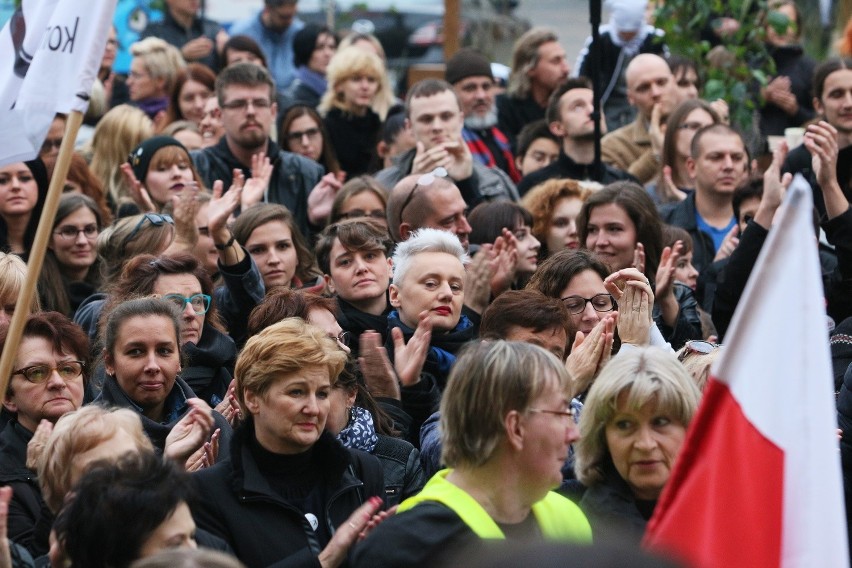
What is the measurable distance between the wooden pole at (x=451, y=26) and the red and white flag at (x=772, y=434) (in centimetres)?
1077

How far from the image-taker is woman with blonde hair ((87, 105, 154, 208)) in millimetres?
9656

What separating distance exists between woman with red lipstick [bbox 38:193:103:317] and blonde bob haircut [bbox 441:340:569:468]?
161 inches

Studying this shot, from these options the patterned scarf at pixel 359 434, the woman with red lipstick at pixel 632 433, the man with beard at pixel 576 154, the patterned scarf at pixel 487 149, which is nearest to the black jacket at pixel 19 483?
the patterned scarf at pixel 359 434

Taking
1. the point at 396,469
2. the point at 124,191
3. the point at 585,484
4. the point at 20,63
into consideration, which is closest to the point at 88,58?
the point at 20,63

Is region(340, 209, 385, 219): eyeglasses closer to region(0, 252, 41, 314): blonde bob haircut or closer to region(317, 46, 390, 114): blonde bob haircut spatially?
region(0, 252, 41, 314): blonde bob haircut

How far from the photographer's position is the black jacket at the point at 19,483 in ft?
15.6

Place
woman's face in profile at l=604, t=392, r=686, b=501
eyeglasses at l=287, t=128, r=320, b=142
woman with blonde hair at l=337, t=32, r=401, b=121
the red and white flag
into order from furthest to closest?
woman with blonde hair at l=337, t=32, r=401, b=121 → eyeglasses at l=287, t=128, r=320, b=142 → woman's face in profile at l=604, t=392, r=686, b=501 → the red and white flag

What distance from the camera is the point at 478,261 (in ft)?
Answer: 23.6

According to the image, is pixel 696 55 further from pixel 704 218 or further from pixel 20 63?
pixel 20 63

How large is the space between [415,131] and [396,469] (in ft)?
13.7

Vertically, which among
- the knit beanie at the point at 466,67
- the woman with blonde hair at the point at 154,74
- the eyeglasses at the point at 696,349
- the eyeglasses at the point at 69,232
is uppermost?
the knit beanie at the point at 466,67

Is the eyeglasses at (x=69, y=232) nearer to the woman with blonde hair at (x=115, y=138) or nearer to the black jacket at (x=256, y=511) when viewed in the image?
the woman with blonde hair at (x=115, y=138)

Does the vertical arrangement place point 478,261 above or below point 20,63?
below

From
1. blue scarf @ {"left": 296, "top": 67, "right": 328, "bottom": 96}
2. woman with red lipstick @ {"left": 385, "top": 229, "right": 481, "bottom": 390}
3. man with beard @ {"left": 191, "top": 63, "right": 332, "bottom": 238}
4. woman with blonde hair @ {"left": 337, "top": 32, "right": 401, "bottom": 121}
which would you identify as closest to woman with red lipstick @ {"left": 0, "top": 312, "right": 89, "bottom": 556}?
woman with red lipstick @ {"left": 385, "top": 229, "right": 481, "bottom": 390}
